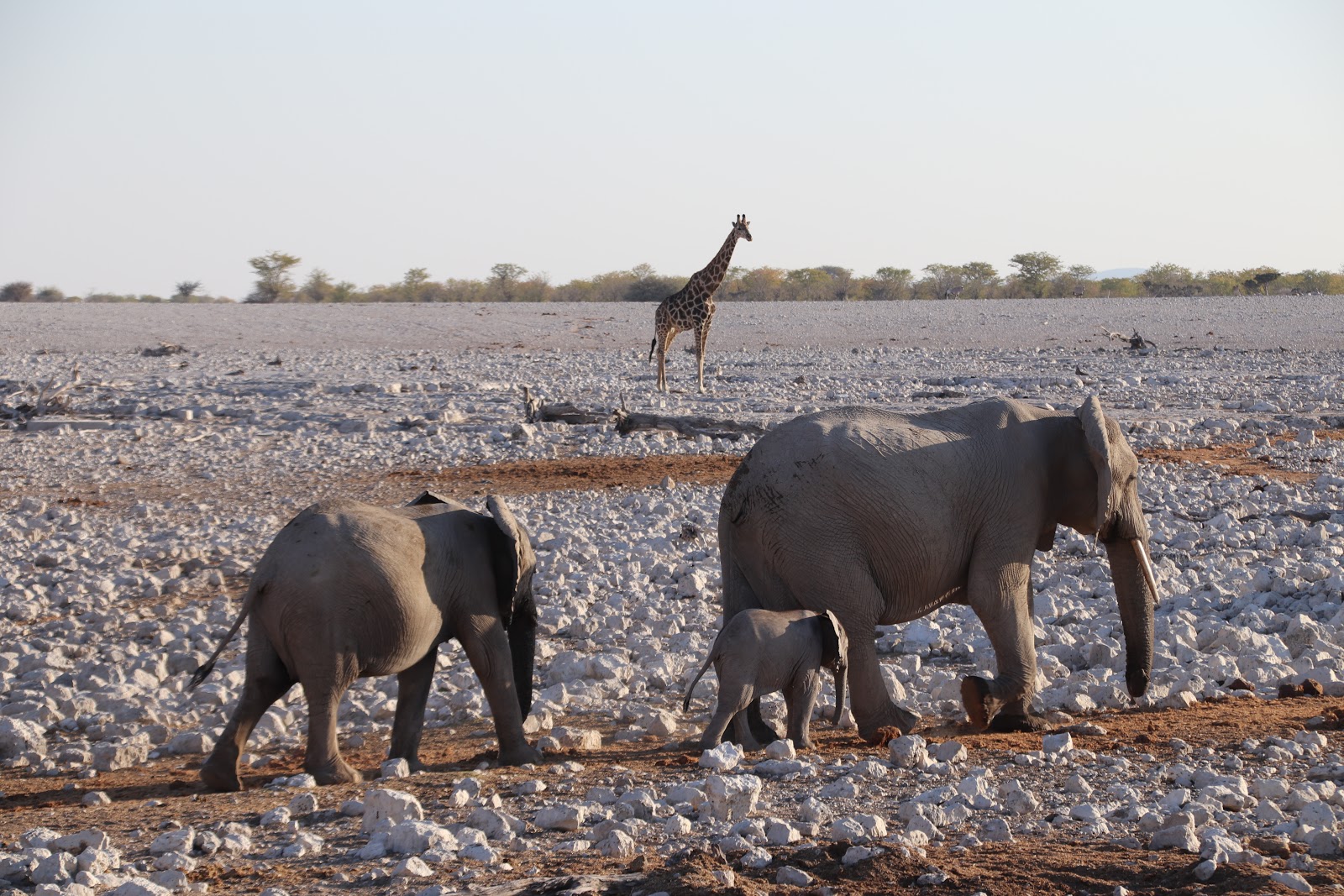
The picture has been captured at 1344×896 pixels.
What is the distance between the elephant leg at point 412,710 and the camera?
6.80 m

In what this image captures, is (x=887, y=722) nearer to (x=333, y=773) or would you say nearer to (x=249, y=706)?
(x=333, y=773)

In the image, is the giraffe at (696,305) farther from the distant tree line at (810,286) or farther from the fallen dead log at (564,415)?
the distant tree line at (810,286)

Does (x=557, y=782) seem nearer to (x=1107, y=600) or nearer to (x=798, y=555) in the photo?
(x=798, y=555)

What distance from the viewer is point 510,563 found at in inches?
284

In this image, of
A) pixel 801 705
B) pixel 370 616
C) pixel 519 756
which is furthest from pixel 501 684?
pixel 801 705

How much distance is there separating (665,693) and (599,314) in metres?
32.1

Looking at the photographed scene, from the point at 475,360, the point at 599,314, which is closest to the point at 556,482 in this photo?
the point at 475,360

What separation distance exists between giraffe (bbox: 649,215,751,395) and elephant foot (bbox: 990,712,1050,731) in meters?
16.1

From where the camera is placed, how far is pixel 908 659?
8.23 m

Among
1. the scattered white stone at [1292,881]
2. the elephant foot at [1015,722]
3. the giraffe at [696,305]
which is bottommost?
the elephant foot at [1015,722]

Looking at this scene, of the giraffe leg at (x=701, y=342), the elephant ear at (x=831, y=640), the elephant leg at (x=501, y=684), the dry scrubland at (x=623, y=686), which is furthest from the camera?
the giraffe leg at (x=701, y=342)

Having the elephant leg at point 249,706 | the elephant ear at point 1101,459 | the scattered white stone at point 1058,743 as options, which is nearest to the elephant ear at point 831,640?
the scattered white stone at point 1058,743

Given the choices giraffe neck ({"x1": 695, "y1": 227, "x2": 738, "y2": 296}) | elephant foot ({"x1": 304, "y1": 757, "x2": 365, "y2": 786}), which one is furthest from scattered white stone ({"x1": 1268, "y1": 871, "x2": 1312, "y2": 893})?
giraffe neck ({"x1": 695, "y1": 227, "x2": 738, "y2": 296})

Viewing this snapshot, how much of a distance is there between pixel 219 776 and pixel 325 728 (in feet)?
1.55
